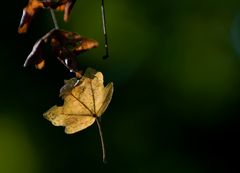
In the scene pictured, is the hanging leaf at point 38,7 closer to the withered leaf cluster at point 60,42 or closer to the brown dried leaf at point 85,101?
the withered leaf cluster at point 60,42

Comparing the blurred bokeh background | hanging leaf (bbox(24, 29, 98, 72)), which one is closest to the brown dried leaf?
hanging leaf (bbox(24, 29, 98, 72))

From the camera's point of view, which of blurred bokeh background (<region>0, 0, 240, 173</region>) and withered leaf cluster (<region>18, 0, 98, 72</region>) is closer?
withered leaf cluster (<region>18, 0, 98, 72</region>)

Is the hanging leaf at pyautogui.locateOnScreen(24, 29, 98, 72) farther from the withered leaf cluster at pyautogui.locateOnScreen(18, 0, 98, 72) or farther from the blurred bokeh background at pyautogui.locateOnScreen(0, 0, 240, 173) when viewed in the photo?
the blurred bokeh background at pyautogui.locateOnScreen(0, 0, 240, 173)

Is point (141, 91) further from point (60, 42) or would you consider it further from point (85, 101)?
point (60, 42)

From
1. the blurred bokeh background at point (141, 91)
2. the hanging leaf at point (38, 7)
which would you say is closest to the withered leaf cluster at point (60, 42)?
the hanging leaf at point (38, 7)

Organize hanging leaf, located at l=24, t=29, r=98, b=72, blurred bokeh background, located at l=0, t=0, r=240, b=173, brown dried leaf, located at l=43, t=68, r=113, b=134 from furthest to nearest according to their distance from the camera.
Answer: blurred bokeh background, located at l=0, t=0, r=240, b=173 → brown dried leaf, located at l=43, t=68, r=113, b=134 → hanging leaf, located at l=24, t=29, r=98, b=72

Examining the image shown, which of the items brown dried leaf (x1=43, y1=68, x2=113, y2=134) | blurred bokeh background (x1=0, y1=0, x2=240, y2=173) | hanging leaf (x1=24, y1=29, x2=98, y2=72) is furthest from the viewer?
blurred bokeh background (x1=0, y1=0, x2=240, y2=173)
